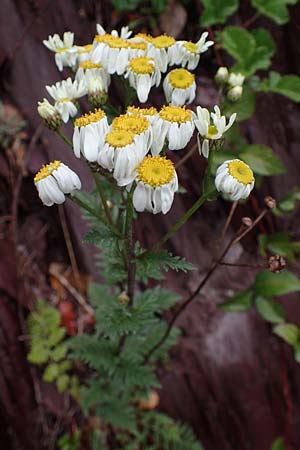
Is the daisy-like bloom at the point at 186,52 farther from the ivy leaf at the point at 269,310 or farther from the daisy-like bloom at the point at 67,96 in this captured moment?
the ivy leaf at the point at 269,310

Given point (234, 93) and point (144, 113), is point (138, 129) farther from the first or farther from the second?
point (234, 93)

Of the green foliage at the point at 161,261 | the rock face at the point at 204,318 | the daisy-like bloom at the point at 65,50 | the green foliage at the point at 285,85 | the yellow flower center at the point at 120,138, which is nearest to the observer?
the yellow flower center at the point at 120,138

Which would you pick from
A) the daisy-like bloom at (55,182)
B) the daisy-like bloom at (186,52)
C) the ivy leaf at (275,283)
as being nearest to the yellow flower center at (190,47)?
the daisy-like bloom at (186,52)

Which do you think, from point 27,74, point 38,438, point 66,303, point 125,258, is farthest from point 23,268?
point 125,258

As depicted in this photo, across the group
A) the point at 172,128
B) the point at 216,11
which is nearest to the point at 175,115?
the point at 172,128

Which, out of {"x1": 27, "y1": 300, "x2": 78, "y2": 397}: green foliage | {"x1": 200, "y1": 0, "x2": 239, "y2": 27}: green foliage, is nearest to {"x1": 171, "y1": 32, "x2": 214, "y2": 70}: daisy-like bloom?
{"x1": 200, "y1": 0, "x2": 239, "y2": 27}: green foliage

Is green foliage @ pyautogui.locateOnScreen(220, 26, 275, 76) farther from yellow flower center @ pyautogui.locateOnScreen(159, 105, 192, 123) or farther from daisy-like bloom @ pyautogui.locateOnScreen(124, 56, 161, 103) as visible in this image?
yellow flower center @ pyautogui.locateOnScreen(159, 105, 192, 123)

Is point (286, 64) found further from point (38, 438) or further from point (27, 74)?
point (38, 438)
